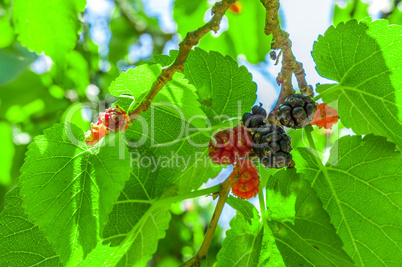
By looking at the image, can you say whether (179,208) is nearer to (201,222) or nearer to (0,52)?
(201,222)

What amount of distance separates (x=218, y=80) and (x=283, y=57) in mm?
166

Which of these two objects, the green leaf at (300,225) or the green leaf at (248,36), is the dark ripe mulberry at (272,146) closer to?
the green leaf at (300,225)

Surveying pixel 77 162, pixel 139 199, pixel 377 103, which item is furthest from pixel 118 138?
pixel 377 103

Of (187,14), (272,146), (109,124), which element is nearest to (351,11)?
(187,14)

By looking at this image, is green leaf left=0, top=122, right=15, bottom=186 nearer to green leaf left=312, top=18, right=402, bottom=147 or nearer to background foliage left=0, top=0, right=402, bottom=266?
background foliage left=0, top=0, right=402, bottom=266

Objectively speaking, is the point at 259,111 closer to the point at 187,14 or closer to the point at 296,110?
the point at 296,110

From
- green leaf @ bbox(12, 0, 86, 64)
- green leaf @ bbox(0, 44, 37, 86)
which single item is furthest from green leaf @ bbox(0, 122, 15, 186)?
green leaf @ bbox(12, 0, 86, 64)

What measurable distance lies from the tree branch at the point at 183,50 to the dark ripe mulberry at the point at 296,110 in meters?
0.24

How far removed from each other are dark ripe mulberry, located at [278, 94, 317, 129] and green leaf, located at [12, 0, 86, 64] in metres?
0.57

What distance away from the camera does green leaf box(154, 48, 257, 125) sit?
0.99 meters

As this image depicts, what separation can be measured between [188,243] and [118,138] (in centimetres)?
160

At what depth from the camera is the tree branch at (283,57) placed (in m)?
0.93

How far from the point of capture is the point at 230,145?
914 mm

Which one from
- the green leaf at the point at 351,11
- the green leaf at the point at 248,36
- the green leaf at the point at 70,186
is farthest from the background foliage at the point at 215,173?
the green leaf at the point at 351,11
